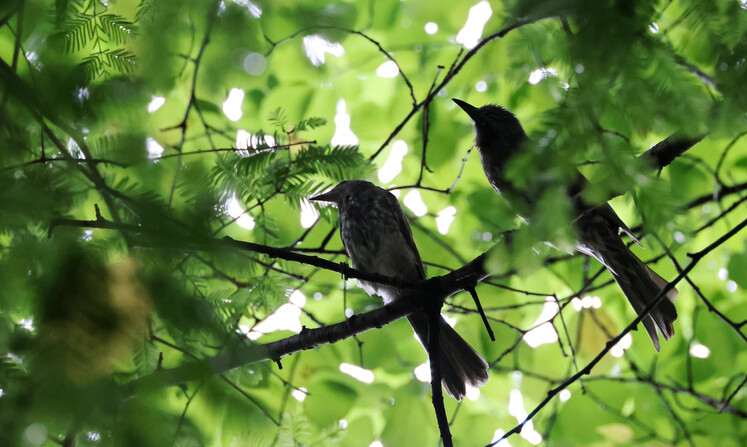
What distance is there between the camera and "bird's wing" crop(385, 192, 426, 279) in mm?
3625

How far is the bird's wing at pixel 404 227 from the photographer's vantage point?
143 inches

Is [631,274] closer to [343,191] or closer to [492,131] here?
[492,131]

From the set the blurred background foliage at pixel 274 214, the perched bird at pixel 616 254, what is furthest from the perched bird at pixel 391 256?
the perched bird at pixel 616 254

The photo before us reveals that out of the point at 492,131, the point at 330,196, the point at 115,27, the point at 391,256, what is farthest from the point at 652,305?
the point at 330,196

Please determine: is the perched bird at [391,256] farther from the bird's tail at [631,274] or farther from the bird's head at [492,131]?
the bird's tail at [631,274]

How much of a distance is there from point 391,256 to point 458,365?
30.3 inches

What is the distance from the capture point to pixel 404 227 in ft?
12.2

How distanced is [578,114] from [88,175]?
1.17 metres

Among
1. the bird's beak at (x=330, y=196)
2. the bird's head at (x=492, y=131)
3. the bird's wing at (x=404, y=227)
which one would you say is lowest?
the bird's wing at (x=404, y=227)

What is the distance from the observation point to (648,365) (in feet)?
13.7

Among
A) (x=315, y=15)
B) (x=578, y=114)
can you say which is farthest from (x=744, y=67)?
(x=315, y=15)

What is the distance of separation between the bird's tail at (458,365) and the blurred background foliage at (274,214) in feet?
1.22

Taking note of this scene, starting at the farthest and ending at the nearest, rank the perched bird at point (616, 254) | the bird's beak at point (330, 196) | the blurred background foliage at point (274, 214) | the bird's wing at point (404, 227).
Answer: the bird's beak at point (330, 196) < the bird's wing at point (404, 227) < the perched bird at point (616, 254) < the blurred background foliage at point (274, 214)

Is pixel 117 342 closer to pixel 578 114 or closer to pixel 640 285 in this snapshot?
pixel 578 114
